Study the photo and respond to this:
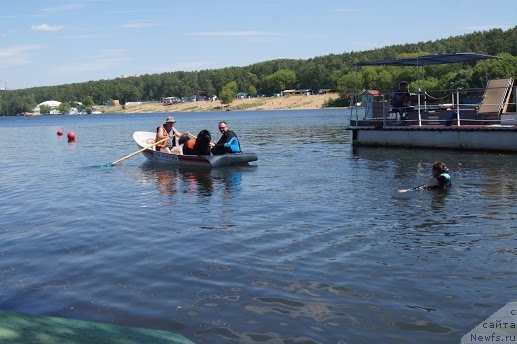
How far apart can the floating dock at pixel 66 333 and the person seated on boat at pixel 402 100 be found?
2159cm

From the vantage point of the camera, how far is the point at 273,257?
863cm

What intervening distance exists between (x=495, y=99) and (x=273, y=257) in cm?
1732

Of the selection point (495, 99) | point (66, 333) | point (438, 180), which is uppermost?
point (495, 99)

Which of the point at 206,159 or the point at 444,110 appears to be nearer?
the point at 206,159

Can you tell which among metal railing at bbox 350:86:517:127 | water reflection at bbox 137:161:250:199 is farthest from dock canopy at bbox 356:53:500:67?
water reflection at bbox 137:161:250:199

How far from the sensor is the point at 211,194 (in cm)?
1531

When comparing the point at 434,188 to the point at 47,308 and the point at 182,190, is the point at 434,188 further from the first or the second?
the point at 47,308

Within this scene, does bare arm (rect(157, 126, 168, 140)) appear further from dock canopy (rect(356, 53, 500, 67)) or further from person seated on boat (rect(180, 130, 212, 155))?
dock canopy (rect(356, 53, 500, 67))

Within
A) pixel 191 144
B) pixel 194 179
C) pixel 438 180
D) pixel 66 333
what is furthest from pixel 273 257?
pixel 191 144

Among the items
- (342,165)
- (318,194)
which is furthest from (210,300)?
(342,165)

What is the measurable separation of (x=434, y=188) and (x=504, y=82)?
10.5m

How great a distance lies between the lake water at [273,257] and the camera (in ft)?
20.6

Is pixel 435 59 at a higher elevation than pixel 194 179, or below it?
higher

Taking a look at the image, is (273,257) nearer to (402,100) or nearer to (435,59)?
(402,100)
